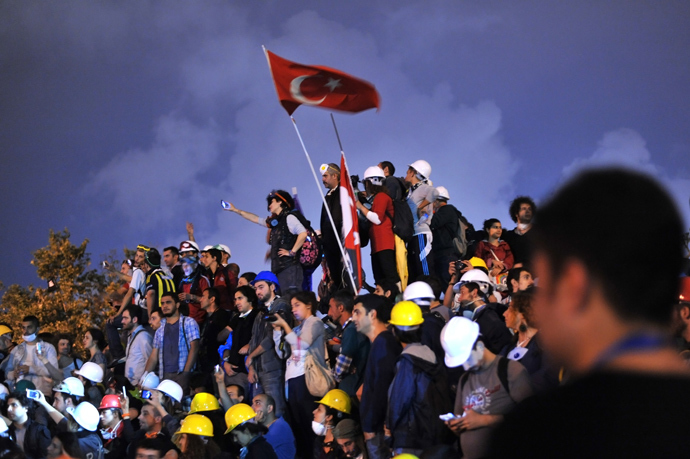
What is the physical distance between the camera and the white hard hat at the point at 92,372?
41.3 feet

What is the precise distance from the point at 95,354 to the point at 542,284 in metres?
13.6

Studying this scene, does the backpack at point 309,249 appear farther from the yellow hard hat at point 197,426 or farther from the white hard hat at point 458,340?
the white hard hat at point 458,340

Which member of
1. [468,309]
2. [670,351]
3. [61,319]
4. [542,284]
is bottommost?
[670,351]

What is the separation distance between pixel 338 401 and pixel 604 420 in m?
7.27

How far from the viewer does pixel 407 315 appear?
7609 millimetres

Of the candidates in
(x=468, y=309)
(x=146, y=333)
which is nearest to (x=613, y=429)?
(x=468, y=309)

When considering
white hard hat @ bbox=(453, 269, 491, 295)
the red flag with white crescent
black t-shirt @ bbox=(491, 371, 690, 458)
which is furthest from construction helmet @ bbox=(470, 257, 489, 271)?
black t-shirt @ bbox=(491, 371, 690, 458)

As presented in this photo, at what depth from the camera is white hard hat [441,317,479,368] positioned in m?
5.93

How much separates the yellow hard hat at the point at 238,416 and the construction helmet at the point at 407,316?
2445mm

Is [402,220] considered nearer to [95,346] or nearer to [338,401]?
[338,401]

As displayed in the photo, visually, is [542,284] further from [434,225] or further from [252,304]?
[434,225]

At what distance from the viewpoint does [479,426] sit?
5492 mm

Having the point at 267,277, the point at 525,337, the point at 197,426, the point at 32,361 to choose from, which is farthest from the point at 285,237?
the point at 525,337

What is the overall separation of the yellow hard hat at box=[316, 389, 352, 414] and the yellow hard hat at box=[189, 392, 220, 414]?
2324 millimetres
